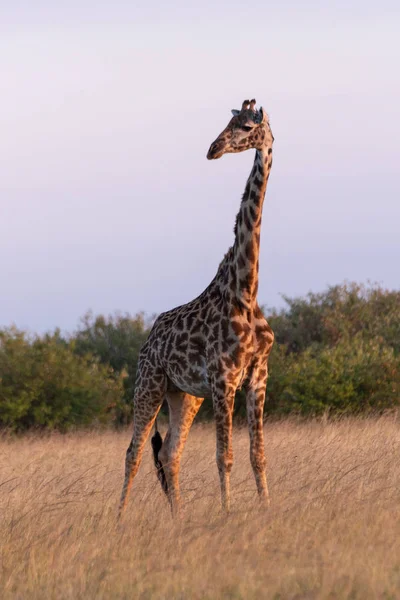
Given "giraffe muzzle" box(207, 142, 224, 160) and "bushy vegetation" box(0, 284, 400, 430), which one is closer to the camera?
"giraffe muzzle" box(207, 142, 224, 160)

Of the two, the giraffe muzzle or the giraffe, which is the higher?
the giraffe muzzle

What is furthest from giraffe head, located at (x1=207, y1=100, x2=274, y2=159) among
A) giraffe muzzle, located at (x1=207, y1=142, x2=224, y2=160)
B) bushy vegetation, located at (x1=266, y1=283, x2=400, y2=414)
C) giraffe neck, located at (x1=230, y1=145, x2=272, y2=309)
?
bushy vegetation, located at (x1=266, y1=283, x2=400, y2=414)

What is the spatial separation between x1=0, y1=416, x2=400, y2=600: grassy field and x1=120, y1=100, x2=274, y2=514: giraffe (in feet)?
1.47

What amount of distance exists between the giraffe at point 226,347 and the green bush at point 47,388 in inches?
476

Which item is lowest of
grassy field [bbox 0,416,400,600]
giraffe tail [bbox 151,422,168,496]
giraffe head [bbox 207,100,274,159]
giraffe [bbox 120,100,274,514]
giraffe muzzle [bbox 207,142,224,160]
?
grassy field [bbox 0,416,400,600]

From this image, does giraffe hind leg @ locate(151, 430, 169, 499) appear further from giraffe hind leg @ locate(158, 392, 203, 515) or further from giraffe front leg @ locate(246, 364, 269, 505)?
giraffe front leg @ locate(246, 364, 269, 505)

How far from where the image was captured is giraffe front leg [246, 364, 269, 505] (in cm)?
912

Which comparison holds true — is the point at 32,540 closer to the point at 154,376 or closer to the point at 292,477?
the point at 154,376

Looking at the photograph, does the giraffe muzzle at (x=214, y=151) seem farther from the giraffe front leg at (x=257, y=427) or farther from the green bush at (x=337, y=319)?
the green bush at (x=337, y=319)

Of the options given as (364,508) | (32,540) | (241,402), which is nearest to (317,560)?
(364,508)

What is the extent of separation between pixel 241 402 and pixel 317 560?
54.7 feet

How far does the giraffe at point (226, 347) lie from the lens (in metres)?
9.10

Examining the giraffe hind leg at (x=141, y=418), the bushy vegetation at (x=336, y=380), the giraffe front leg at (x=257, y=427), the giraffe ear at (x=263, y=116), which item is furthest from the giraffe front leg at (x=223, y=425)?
the bushy vegetation at (x=336, y=380)

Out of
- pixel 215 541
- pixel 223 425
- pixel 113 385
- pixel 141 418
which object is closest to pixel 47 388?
pixel 113 385
